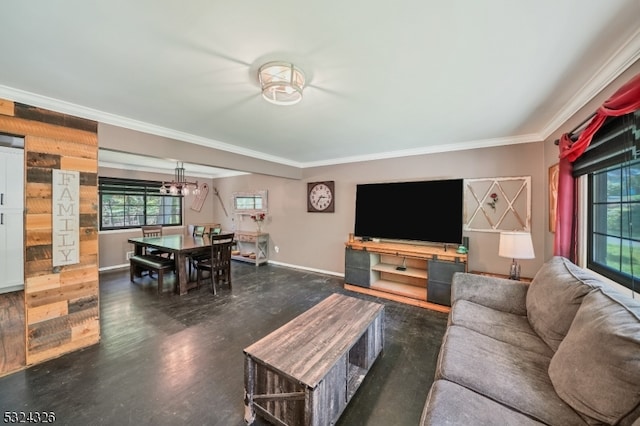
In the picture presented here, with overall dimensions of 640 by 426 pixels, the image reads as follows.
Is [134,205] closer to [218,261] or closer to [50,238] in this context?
[218,261]

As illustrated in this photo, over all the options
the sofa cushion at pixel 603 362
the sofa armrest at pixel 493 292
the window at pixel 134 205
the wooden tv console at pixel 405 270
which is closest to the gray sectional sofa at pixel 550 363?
the sofa cushion at pixel 603 362

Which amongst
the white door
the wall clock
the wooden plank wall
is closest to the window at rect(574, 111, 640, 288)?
the wall clock

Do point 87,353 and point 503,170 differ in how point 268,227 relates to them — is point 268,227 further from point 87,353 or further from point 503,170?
point 503,170

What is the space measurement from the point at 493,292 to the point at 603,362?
125 centimetres

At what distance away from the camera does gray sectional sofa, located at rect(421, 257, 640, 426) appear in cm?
96

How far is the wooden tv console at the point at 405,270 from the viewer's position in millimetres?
3176

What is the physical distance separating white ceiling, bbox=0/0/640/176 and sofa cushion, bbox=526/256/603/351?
4.50ft

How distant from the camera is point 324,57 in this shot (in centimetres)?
151

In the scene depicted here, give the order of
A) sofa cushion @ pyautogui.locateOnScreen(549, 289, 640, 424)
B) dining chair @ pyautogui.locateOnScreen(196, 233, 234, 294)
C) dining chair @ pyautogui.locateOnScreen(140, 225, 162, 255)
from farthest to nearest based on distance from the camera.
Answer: dining chair @ pyautogui.locateOnScreen(140, 225, 162, 255) → dining chair @ pyautogui.locateOnScreen(196, 233, 234, 294) → sofa cushion @ pyautogui.locateOnScreen(549, 289, 640, 424)

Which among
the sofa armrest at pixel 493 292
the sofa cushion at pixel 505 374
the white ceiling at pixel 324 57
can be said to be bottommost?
the sofa cushion at pixel 505 374

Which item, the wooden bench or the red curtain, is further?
the wooden bench

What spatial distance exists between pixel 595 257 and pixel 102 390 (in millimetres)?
4166

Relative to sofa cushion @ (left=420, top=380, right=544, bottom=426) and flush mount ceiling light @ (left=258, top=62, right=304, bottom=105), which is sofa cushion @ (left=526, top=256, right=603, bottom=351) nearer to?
sofa cushion @ (left=420, top=380, right=544, bottom=426)

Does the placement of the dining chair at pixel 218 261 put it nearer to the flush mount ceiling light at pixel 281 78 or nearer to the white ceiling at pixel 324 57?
the white ceiling at pixel 324 57
